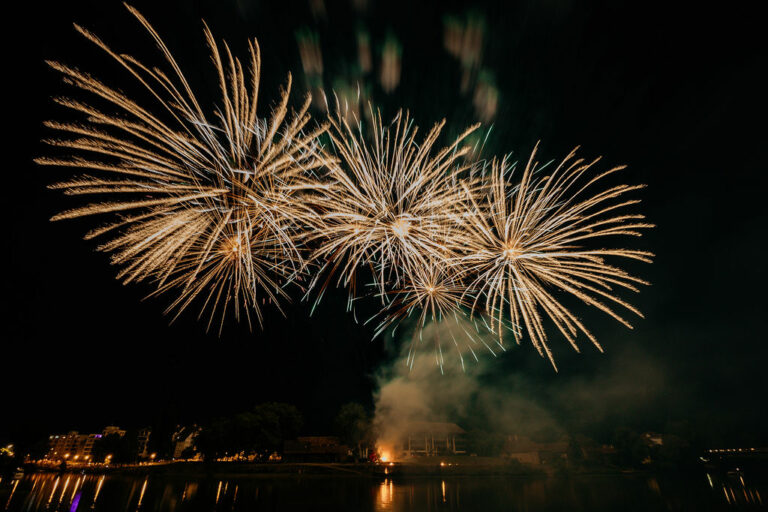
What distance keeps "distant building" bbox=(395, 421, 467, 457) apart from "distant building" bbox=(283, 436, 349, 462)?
28.7ft

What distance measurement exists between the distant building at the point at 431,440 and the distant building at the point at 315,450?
874cm

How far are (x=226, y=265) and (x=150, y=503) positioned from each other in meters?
21.2

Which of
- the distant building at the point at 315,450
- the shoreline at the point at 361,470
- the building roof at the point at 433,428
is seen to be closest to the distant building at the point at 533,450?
the shoreline at the point at 361,470

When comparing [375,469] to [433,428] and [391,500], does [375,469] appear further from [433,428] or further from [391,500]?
[433,428]

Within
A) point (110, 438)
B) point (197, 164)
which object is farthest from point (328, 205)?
point (110, 438)

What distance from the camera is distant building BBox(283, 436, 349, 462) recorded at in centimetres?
4816

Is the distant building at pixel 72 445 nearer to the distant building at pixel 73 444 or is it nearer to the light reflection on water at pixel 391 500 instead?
the distant building at pixel 73 444

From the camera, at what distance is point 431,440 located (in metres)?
57.2

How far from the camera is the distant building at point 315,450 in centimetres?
4816

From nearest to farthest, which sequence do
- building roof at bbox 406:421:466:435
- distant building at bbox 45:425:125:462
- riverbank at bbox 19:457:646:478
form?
1. riverbank at bbox 19:457:646:478
2. building roof at bbox 406:421:466:435
3. distant building at bbox 45:425:125:462

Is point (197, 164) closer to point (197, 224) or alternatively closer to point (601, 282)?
point (197, 224)

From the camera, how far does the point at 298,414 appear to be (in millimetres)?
55719

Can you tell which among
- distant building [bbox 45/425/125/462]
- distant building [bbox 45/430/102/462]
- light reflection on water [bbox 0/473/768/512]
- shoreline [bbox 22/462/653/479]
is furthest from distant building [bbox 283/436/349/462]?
distant building [bbox 45/430/102/462]

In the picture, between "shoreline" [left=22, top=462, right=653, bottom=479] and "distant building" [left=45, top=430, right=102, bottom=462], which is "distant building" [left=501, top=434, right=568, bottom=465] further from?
"distant building" [left=45, top=430, right=102, bottom=462]
